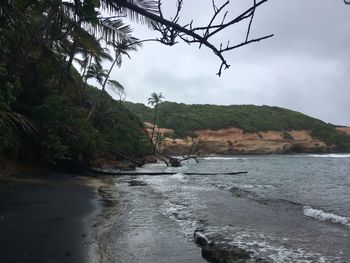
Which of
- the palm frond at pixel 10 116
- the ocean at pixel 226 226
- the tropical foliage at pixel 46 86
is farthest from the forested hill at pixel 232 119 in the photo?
the palm frond at pixel 10 116

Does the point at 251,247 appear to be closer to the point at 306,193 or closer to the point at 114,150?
the point at 306,193

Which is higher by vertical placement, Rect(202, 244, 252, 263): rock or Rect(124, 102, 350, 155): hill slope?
Rect(124, 102, 350, 155): hill slope

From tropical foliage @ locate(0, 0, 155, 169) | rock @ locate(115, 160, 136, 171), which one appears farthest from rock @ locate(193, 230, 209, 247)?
rock @ locate(115, 160, 136, 171)

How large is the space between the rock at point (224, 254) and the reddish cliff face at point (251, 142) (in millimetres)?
68301

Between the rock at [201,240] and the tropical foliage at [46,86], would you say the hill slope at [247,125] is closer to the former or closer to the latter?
the tropical foliage at [46,86]

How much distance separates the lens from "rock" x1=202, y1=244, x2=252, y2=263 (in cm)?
695

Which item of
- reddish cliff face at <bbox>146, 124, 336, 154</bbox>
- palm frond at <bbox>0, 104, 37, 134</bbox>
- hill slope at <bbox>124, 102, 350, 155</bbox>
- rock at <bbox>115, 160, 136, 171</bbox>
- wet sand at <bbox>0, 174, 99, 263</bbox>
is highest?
hill slope at <bbox>124, 102, 350, 155</bbox>

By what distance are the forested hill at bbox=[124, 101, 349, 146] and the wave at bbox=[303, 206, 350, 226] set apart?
68.8 meters

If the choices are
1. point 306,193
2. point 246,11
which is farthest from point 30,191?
point 306,193

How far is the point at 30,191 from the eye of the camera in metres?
12.6

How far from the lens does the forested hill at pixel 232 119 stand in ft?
285

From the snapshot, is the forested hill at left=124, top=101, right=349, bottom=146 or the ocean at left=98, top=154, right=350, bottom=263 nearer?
the ocean at left=98, top=154, right=350, bottom=263

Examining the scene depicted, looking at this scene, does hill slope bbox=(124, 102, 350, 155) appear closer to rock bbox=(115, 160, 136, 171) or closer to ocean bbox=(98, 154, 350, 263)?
rock bbox=(115, 160, 136, 171)

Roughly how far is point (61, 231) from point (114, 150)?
79.7ft
